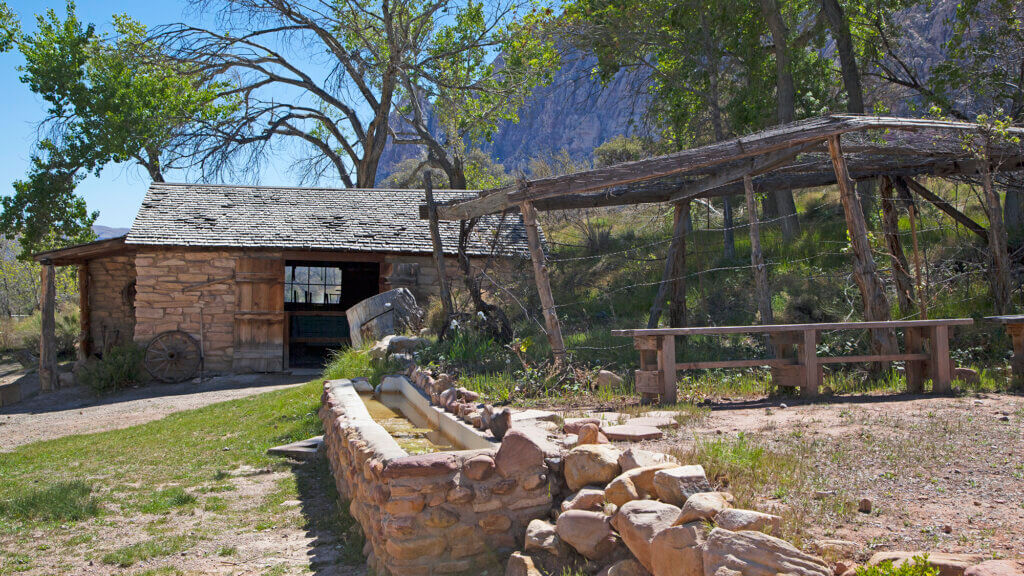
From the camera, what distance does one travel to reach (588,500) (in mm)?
3512

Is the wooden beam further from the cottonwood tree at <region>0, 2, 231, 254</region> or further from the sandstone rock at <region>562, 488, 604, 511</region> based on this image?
the cottonwood tree at <region>0, 2, 231, 254</region>

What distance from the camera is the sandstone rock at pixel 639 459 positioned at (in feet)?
11.6

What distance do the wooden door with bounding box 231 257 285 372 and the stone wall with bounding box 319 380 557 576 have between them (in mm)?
10686

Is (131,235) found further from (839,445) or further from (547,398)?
(839,445)

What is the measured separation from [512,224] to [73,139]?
11.6 m

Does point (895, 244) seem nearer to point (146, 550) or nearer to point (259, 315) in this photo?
point (146, 550)

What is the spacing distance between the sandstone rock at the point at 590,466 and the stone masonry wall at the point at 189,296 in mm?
11506

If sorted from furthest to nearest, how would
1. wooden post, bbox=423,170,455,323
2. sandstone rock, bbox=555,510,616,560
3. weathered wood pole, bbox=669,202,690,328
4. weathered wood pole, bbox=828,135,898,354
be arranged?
1. wooden post, bbox=423,170,455,323
2. weathered wood pole, bbox=669,202,690,328
3. weathered wood pole, bbox=828,135,898,354
4. sandstone rock, bbox=555,510,616,560

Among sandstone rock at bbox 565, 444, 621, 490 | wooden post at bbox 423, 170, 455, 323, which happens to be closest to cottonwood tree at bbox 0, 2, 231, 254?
wooden post at bbox 423, 170, 455, 323

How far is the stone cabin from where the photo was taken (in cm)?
1361

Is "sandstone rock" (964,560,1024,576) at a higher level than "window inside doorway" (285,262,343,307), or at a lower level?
lower

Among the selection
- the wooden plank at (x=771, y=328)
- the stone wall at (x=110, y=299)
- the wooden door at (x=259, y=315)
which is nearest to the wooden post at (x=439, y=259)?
the wooden plank at (x=771, y=328)

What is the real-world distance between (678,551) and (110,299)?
1544 cm

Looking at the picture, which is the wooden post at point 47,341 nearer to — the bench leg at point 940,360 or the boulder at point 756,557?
the bench leg at point 940,360
